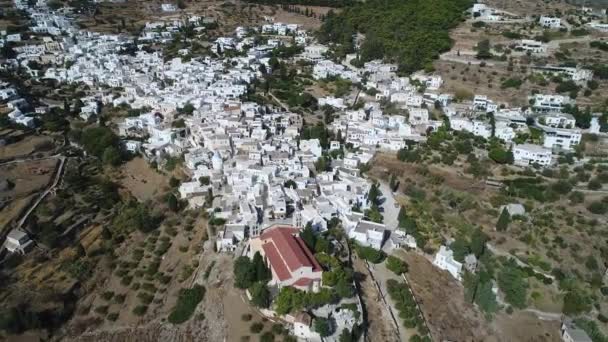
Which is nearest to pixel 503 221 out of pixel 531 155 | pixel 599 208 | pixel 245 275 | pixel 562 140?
pixel 599 208

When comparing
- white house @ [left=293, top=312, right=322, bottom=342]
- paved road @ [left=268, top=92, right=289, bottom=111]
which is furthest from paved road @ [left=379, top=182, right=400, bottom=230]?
paved road @ [left=268, top=92, right=289, bottom=111]

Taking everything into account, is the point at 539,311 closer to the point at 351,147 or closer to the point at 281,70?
the point at 351,147

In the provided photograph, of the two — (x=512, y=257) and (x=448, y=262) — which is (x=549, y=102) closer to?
(x=512, y=257)

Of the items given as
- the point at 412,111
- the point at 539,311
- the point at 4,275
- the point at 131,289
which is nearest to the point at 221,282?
the point at 131,289

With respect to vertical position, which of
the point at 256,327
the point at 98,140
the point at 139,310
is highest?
the point at 98,140

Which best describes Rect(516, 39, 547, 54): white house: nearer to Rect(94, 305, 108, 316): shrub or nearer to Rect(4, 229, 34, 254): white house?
Rect(94, 305, 108, 316): shrub

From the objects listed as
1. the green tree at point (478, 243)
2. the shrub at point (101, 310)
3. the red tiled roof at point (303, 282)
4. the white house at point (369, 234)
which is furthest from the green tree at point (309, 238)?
the shrub at point (101, 310)
